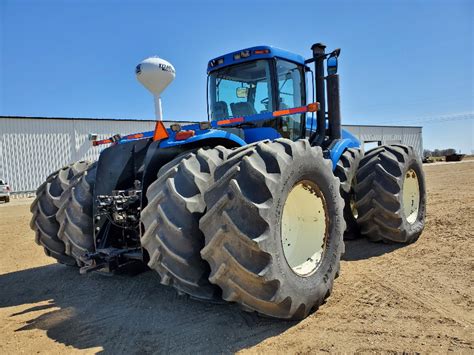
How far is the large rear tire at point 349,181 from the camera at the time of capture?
544cm

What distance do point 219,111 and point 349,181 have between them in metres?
2.17

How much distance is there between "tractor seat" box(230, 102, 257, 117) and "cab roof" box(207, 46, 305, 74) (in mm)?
568

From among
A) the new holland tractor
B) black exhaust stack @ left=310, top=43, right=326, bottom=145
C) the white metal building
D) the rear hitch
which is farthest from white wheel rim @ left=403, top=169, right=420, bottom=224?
the white metal building

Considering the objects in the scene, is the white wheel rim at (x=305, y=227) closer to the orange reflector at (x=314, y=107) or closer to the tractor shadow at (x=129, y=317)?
the tractor shadow at (x=129, y=317)

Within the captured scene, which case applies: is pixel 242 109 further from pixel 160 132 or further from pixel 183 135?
pixel 183 135

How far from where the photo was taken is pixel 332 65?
5.82 metres

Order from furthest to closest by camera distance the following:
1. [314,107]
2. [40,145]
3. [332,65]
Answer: [40,145] → [332,65] → [314,107]

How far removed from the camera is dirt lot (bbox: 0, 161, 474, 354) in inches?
112

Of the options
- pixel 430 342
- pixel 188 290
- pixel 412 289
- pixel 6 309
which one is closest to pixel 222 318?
pixel 188 290

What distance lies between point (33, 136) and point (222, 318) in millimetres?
25388

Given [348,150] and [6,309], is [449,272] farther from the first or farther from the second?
[6,309]

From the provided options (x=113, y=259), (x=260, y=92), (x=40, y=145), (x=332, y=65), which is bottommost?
(x=113, y=259)

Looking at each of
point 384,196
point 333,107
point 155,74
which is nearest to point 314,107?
point 333,107

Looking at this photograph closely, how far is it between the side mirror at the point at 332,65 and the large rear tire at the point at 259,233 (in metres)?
2.92
